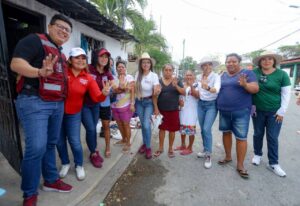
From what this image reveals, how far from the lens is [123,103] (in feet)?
13.1

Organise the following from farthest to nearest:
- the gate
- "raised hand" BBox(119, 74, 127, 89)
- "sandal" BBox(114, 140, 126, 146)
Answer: "sandal" BBox(114, 140, 126, 146), "raised hand" BBox(119, 74, 127, 89), the gate

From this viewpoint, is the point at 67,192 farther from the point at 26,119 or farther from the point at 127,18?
the point at 127,18

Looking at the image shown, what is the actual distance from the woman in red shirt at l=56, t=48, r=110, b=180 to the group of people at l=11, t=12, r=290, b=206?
0.01m

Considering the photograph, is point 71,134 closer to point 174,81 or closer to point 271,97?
point 174,81

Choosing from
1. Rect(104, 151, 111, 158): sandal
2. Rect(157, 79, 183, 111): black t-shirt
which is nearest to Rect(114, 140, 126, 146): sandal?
Rect(104, 151, 111, 158): sandal

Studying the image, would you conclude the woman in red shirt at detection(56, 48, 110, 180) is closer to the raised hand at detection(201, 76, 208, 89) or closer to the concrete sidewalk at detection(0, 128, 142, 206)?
the concrete sidewalk at detection(0, 128, 142, 206)

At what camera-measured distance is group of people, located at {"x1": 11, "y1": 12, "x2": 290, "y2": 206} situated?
7.09 ft

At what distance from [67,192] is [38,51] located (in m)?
1.72

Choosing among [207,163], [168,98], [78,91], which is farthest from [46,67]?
[207,163]

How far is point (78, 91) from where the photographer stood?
2766 mm

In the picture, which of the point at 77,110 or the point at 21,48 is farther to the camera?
the point at 77,110

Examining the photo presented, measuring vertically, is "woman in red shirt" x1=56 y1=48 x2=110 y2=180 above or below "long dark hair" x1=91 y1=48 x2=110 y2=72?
below

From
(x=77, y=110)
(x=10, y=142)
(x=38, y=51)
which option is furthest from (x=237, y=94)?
(x=10, y=142)

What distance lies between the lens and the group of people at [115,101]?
7.09 ft
